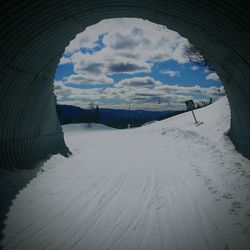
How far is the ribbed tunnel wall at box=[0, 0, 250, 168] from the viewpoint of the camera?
7.88 m

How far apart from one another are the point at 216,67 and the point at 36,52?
23.4ft

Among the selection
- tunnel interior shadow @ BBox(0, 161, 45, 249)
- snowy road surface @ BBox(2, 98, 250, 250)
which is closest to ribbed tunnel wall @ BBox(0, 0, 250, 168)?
tunnel interior shadow @ BBox(0, 161, 45, 249)

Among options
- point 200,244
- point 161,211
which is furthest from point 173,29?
point 200,244

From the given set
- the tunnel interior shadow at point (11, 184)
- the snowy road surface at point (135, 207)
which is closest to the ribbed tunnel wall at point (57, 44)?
the tunnel interior shadow at point (11, 184)

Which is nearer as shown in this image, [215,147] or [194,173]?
[194,173]

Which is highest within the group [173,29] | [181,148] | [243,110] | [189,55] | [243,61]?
[189,55]

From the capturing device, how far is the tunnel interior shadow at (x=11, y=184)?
22.8 ft

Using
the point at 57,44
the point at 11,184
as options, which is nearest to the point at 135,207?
the point at 11,184

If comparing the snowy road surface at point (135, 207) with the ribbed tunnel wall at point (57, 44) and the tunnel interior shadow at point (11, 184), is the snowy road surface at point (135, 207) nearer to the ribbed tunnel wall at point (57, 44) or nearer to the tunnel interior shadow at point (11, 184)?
the tunnel interior shadow at point (11, 184)

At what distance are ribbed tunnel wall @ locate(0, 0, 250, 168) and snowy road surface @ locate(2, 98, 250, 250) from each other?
1.52 m

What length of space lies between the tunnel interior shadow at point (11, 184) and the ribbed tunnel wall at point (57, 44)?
0.54 m

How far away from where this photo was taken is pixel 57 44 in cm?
1120

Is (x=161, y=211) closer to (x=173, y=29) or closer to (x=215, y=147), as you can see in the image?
(x=173, y=29)

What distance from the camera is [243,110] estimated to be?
39.6 ft
